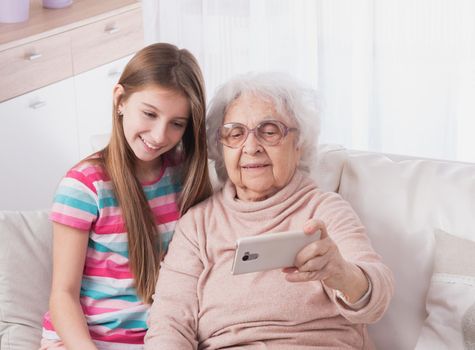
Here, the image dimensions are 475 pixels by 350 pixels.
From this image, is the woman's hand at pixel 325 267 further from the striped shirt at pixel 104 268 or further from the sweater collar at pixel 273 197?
the striped shirt at pixel 104 268

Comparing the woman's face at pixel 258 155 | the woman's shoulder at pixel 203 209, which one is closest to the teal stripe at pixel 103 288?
the woman's shoulder at pixel 203 209

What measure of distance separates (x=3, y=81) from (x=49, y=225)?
43.3 inches

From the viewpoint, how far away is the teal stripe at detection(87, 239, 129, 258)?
6.74 feet

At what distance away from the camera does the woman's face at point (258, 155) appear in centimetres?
200

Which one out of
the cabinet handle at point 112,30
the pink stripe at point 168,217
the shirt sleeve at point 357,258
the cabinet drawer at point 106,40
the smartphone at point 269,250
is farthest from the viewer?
the cabinet handle at point 112,30

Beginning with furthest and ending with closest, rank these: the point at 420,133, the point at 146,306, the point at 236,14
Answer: the point at 236,14
the point at 420,133
the point at 146,306

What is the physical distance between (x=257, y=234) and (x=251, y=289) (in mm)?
120

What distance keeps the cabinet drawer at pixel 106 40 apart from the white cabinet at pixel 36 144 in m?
0.12

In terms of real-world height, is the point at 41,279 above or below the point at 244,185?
below

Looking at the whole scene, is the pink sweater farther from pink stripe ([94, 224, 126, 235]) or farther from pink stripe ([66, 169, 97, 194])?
pink stripe ([66, 169, 97, 194])

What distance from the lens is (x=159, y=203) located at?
2.14 meters

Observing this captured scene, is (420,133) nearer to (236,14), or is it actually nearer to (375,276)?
(236,14)

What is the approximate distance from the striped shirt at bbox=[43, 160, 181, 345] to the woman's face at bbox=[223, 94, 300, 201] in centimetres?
24

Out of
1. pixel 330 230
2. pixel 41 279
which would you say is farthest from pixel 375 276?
pixel 41 279
